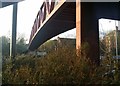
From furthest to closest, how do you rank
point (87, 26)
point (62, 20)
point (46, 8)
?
point (62, 20) → point (46, 8) → point (87, 26)

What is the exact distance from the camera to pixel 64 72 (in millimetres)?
8609

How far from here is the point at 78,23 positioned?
1703 cm

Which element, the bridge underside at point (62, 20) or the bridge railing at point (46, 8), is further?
the bridge railing at point (46, 8)

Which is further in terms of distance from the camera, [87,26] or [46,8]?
[46,8]

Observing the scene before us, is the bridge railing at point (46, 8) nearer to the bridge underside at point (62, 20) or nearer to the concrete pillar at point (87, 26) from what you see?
the bridge underside at point (62, 20)

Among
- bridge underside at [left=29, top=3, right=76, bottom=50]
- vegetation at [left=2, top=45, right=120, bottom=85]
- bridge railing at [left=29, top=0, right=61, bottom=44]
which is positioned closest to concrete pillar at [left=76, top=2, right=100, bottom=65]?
bridge underside at [left=29, top=3, right=76, bottom=50]

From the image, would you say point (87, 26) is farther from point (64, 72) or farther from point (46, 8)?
point (46, 8)

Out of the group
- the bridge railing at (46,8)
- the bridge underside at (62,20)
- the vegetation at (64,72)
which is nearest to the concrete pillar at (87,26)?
the bridge underside at (62,20)

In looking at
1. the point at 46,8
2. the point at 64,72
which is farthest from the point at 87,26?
the point at 46,8

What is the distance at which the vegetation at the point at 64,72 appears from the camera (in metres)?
8.50

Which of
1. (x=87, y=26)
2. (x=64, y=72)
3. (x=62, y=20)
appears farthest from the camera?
(x=62, y=20)

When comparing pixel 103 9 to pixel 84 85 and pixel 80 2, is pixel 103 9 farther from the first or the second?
pixel 84 85

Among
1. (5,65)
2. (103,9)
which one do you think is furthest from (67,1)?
(5,65)

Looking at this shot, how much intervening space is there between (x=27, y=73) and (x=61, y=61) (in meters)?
1.12
